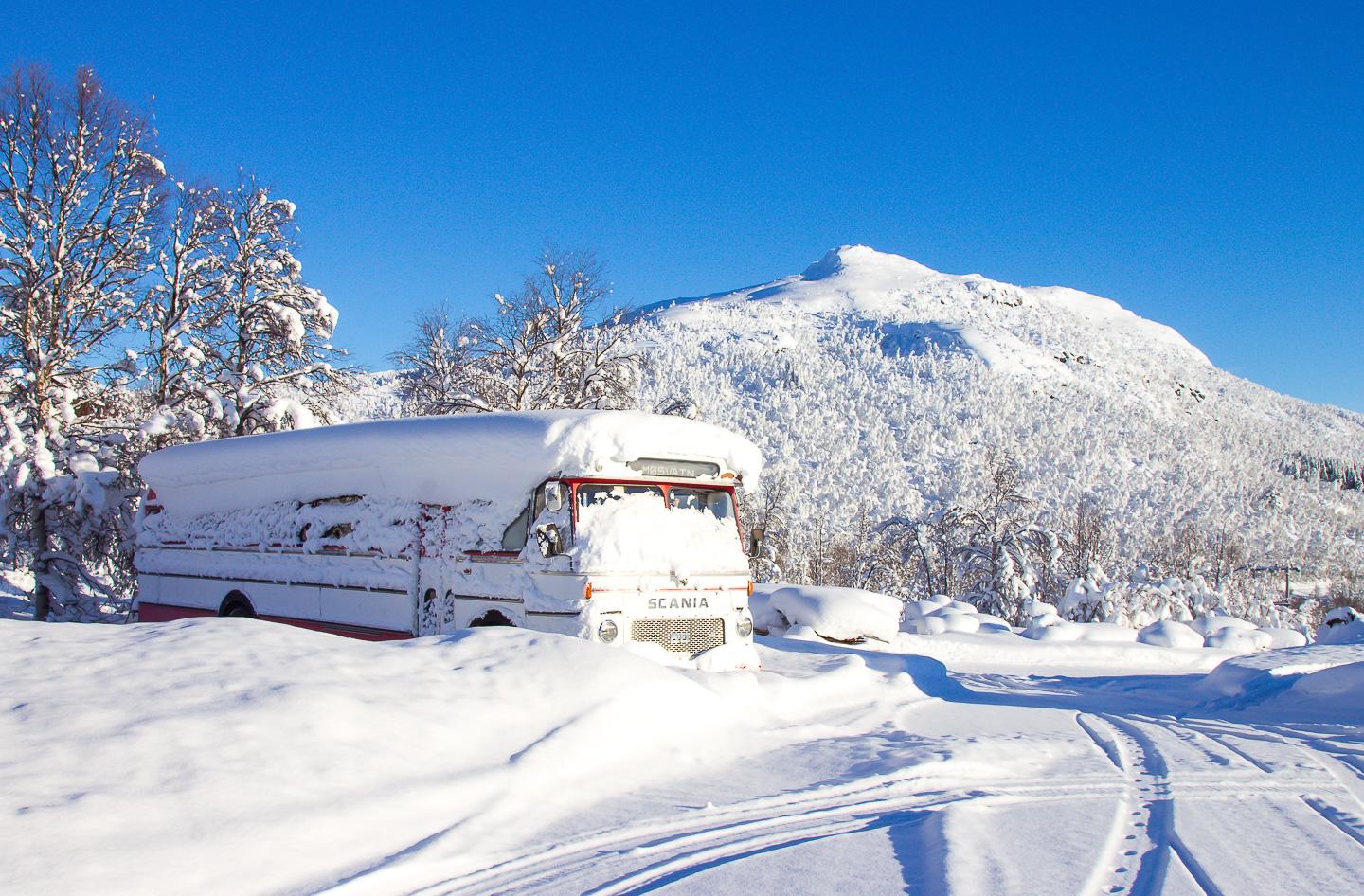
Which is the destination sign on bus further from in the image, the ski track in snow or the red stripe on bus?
the ski track in snow

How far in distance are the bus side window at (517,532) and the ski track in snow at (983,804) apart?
432cm

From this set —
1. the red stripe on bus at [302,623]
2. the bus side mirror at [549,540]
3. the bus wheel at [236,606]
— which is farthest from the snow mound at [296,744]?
the bus wheel at [236,606]

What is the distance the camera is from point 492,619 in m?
9.76

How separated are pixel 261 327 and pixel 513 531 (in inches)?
540

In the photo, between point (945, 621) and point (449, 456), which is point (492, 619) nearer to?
point (449, 456)

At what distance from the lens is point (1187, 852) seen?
16.1ft

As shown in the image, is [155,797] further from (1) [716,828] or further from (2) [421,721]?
(1) [716,828]

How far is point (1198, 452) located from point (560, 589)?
187864mm

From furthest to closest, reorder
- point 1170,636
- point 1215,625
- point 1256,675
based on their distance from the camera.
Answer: point 1215,625 → point 1170,636 → point 1256,675

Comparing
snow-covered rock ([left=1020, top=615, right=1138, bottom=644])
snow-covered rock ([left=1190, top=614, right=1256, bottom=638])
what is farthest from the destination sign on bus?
snow-covered rock ([left=1190, top=614, right=1256, bottom=638])

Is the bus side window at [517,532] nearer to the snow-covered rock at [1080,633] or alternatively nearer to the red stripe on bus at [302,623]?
the red stripe on bus at [302,623]

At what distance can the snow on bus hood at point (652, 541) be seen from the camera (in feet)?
30.4

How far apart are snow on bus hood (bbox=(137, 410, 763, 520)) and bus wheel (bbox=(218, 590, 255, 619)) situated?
123 cm

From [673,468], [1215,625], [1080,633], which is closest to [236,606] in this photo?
[673,468]
